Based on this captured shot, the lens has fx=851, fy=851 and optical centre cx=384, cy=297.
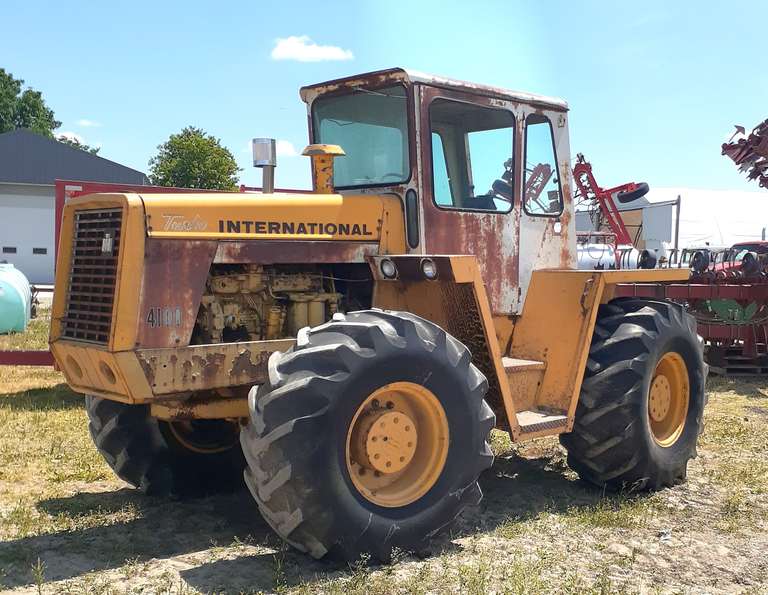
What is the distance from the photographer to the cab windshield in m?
5.83

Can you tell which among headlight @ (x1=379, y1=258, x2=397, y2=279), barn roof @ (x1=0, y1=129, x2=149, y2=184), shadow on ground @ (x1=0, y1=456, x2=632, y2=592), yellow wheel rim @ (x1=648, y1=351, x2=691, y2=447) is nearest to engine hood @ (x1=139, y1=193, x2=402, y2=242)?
headlight @ (x1=379, y1=258, x2=397, y2=279)

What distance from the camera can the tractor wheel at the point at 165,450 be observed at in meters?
5.99

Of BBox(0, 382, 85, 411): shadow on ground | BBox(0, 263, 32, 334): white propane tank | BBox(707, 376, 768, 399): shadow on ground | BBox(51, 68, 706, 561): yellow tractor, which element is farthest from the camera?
BBox(0, 263, 32, 334): white propane tank

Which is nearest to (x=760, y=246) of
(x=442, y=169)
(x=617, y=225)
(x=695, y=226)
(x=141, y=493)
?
(x=617, y=225)

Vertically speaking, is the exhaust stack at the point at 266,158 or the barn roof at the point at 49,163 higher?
the barn roof at the point at 49,163

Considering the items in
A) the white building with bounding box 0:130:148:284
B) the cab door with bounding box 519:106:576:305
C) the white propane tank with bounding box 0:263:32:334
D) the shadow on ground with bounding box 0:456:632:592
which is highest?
the white building with bounding box 0:130:148:284

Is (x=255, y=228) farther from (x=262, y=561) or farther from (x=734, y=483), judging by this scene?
(x=734, y=483)

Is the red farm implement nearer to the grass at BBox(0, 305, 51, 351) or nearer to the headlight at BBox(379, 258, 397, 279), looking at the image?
the headlight at BBox(379, 258, 397, 279)

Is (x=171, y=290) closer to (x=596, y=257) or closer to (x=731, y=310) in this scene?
(x=731, y=310)

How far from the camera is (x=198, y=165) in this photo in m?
47.5

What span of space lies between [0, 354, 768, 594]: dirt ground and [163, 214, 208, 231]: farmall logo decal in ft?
6.21

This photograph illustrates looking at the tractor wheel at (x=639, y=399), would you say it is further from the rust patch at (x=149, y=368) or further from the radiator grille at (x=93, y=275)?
the radiator grille at (x=93, y=275)

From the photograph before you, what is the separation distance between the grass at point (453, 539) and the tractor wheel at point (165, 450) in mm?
164

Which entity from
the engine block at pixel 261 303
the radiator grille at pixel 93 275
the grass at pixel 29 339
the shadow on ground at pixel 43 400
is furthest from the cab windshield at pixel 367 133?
the grass at pixel 29 339
